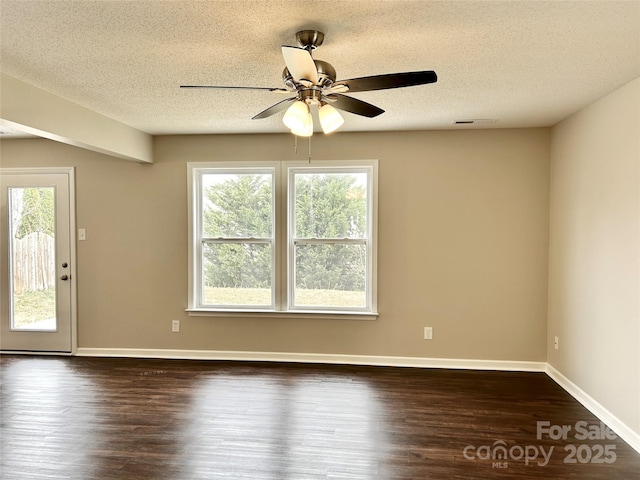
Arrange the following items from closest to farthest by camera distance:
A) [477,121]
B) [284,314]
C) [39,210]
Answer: [477,121] → [284,314] → [39,210]

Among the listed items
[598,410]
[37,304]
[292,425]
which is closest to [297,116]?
[292,425]

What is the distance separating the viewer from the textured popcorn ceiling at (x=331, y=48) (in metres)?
1.76

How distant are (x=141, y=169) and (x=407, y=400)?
3553 millimetres

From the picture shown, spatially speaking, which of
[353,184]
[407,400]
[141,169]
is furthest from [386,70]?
[141,169]

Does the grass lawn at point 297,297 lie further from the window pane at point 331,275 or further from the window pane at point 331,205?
the window pane at point 331,205

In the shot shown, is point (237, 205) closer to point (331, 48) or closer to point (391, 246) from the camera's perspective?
point (391, 246)

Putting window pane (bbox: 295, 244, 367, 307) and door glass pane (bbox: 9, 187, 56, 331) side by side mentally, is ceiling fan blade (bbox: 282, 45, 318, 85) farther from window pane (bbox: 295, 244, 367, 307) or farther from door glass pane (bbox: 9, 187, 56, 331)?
door glass pane (bbox: 9, 187, 56, 331)

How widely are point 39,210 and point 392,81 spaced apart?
14.2 feet

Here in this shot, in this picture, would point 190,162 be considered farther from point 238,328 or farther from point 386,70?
point 386,70

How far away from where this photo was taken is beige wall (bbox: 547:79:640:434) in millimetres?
2580

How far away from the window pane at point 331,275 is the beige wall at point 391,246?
8.5 inches

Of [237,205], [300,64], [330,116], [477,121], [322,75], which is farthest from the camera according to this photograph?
[237,205]

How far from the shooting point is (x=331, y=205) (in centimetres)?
416

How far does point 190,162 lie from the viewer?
421 cm
